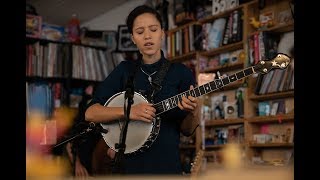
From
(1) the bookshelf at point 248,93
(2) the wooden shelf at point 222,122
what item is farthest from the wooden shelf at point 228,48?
(2) the wooden shelf at point 222,122

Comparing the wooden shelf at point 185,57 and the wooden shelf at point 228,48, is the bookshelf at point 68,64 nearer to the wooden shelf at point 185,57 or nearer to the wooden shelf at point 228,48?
the wooden shelf at point 185,57

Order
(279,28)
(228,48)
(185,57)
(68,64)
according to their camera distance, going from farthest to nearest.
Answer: (185,57) < (68,64) < (228,48) < (279,28)

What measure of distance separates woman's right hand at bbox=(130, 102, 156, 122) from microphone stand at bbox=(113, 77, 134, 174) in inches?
0.9

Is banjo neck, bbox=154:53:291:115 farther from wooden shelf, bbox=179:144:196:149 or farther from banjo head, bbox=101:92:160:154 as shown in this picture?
wooden shelf, bbox=179:144:196:149

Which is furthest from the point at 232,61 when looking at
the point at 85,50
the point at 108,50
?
the point at 85,50

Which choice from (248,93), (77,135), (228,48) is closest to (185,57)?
(228,48)

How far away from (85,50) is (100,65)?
106 millimetres

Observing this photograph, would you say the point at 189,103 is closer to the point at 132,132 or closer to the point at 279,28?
the point at 132,132

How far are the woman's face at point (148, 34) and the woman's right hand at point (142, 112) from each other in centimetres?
10

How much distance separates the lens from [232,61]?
1376mm

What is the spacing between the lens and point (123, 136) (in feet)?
2.31

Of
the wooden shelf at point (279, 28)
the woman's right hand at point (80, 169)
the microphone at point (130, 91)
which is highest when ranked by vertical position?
the wooden shelf at point (279, 28)

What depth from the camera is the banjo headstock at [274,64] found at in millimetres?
687

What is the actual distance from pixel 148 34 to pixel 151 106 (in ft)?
0.45
